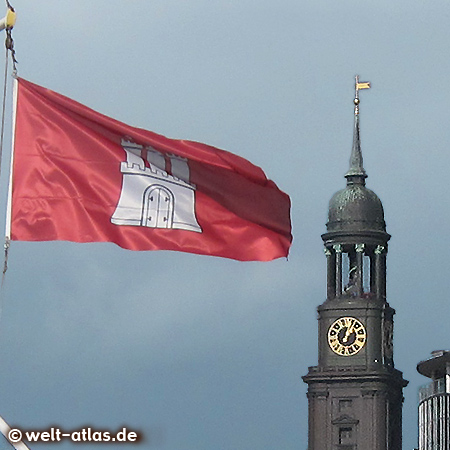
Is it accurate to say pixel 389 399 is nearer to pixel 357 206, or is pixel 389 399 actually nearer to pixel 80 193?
pixel 357 206

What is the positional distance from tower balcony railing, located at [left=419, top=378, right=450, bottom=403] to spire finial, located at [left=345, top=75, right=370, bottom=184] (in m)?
14.8

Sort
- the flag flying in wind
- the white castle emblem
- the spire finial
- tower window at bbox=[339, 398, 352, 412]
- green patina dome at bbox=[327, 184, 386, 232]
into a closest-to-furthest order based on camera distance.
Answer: the flag flying in wind, the white castle emblem, tower window at bbox=[339, 398, 352, 412], green patina dome at bbox=[327, 184, 386, 232], the spire finial

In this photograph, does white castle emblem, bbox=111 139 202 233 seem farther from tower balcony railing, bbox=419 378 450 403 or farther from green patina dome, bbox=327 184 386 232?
tower balcony railing, bbox=419 378 450 403

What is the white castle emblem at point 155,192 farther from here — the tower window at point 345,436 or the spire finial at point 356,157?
the spire finial at point 356,157

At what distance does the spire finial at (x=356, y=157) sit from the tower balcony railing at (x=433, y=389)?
582 inches

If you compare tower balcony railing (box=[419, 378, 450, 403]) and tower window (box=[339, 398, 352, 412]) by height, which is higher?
tower balcony railing (box=[419, 378, 450, 403])

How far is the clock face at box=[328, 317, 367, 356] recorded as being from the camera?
157 metres

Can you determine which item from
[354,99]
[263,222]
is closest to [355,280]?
[354,99]

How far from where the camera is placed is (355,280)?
157m

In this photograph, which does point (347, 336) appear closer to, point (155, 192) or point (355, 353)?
point (355, 353)

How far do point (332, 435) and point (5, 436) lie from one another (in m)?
118

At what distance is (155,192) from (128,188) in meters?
0.46

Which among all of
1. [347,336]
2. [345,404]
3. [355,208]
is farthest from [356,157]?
[345,404]

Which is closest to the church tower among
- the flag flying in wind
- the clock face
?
the clock face
